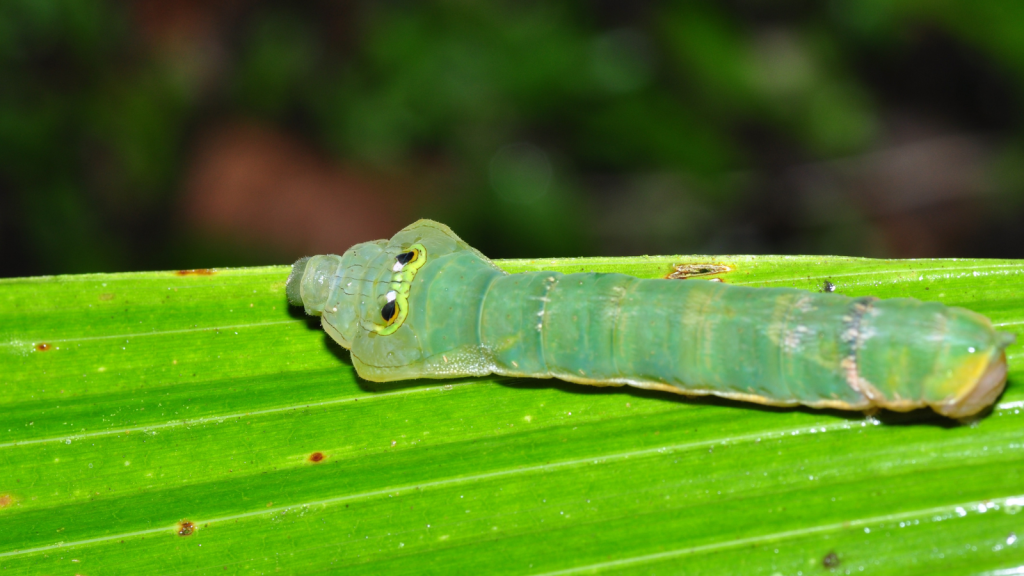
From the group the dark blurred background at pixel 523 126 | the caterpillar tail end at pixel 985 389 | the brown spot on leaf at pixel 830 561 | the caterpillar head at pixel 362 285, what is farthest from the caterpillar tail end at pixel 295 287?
the caterpillar tail end at pixel 985 389

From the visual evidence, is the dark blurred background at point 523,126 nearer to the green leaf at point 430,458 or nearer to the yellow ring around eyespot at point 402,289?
the yellow ring around eyespot at point 402,289

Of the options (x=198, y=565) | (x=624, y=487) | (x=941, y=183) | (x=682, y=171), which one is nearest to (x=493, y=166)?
(x=682, y=171)

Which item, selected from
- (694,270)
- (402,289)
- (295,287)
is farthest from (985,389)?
(295,287)

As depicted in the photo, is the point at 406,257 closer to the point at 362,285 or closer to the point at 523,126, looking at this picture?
the point at 362,285

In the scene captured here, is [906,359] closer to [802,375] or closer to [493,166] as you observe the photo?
[802,375]

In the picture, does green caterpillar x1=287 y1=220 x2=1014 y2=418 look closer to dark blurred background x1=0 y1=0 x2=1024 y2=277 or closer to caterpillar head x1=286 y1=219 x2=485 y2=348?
caterpillar head x1=286 y1=219 x2=485 y2=348

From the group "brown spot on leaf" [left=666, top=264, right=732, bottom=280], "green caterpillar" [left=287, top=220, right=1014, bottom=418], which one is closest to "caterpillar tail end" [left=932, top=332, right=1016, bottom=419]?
"green caterpillar" [left=287, top=220, right=1014, bottom=418]
